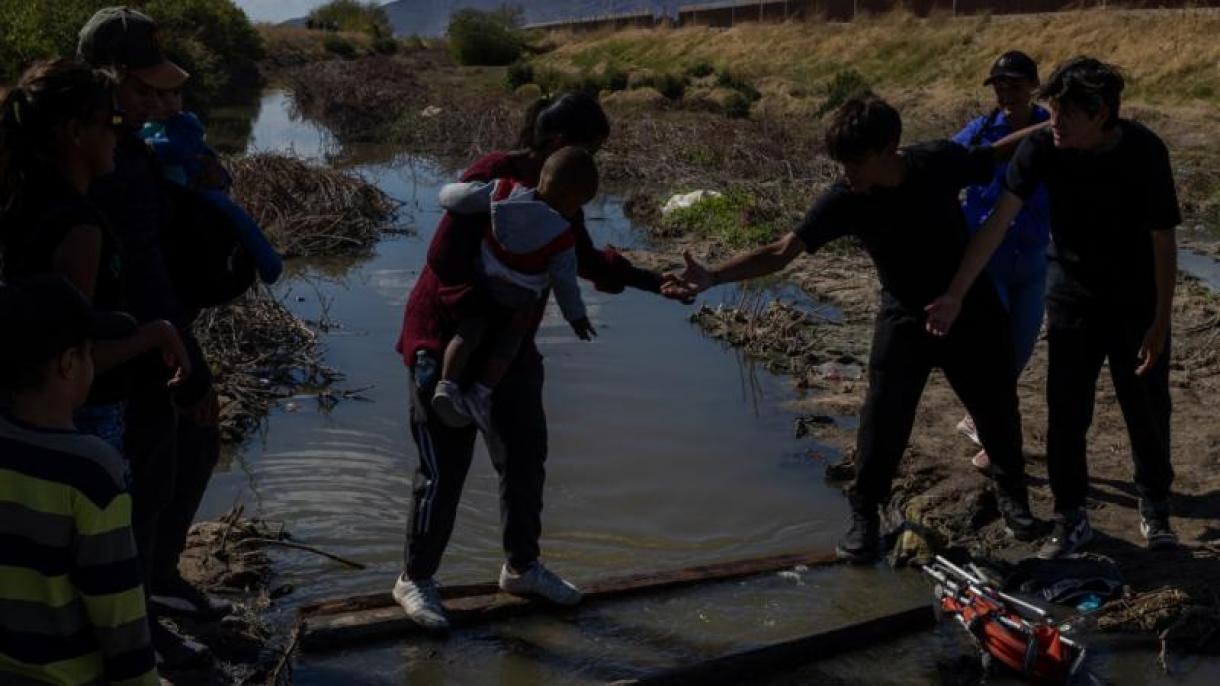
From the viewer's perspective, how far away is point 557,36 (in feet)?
216

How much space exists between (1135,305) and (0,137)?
401 cm

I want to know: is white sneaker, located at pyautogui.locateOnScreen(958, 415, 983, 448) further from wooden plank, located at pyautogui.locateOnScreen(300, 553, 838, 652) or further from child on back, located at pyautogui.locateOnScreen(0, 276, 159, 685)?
child on back, located at pyautogui.locateOnScreen(0, 276, 159, 685)

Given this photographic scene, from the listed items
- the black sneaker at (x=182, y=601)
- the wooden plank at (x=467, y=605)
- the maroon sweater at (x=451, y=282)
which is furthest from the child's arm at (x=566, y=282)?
the black sneaker at (x=182, y=601)

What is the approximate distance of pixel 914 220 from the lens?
5.08m

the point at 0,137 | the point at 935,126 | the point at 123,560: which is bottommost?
the point at 935,126

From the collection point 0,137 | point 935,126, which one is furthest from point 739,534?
point 935,126

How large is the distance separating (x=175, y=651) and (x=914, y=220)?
298 centimetres

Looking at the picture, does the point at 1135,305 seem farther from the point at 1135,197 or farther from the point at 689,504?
the point at 689,504

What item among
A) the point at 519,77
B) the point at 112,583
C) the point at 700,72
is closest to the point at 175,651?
the point at 112,583

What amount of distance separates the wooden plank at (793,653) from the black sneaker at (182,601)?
1.57 metres

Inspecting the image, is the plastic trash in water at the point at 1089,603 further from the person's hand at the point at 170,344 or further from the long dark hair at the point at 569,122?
the person's hand at the point at 170,344

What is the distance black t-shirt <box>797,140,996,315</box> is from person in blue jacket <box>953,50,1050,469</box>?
2.64 feet

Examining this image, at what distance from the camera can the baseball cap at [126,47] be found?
409cm

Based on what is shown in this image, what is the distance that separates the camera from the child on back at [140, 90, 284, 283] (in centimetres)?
425
